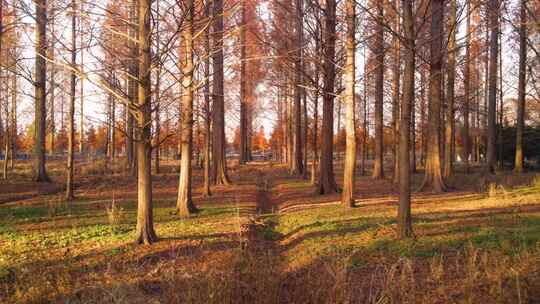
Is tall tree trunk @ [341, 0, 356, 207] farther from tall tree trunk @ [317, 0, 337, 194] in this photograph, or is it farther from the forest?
tall tree trunk @ [317, 0, 337, 194]

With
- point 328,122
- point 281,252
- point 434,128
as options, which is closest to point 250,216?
point 281,252

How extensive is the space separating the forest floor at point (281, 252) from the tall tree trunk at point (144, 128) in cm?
42

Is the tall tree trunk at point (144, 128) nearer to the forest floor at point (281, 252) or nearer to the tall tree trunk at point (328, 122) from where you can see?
the forest floor at point (281, 252)

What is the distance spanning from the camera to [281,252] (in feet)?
25.4

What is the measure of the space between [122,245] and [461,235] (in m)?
5.85

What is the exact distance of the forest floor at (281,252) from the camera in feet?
14.4

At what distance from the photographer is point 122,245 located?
26.2ft

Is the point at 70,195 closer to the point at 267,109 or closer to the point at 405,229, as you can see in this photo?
the point at 405,229

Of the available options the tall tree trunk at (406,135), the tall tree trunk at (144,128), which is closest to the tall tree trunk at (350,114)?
the tall tree trunk at (406,135)

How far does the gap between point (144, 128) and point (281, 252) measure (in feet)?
10.5

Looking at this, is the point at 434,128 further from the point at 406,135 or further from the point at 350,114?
the point at 406,135

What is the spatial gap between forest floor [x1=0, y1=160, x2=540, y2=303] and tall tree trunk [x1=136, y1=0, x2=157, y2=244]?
42 cm

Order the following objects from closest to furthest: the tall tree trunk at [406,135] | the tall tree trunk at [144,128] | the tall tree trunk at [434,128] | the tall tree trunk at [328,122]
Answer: the tall tree trunk at [406,135] → the tall tree trunk at [144,128] → the tall tree trunk at [328,122] → the tall tree trunk at [434,128]

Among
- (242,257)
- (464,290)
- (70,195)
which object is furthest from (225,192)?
(464,290)
